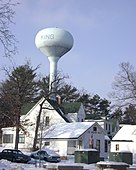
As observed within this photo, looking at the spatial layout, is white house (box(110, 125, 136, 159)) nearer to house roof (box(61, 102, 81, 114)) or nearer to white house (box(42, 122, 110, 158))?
white house (box(42, 122, 110, 158))

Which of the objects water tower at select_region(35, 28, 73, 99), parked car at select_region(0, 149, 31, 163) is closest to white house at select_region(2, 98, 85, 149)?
water tower at select_region(35, 28, 73, 99)

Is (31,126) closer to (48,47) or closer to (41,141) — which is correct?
(41,141)

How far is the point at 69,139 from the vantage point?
60.9m

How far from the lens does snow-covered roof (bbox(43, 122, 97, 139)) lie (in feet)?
202

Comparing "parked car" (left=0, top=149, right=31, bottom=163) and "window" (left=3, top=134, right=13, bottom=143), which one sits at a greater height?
"window" (left=3, top=134, right=13, bottom=143)

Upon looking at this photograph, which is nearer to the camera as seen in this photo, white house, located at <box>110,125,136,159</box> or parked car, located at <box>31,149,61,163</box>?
parked car, located at <box>31,149,61,163</box>

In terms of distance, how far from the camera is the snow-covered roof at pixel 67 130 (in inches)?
2423

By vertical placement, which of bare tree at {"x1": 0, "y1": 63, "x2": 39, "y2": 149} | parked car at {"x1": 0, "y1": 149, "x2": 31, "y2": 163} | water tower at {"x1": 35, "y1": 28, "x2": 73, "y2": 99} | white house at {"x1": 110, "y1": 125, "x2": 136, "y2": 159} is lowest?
parked car at {"x1": 0, "y1": 149, "x2": 31, "y2": 163}

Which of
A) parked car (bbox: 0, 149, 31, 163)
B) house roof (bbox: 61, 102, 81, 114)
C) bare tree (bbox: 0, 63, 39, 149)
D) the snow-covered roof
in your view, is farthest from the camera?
house roof (bbox: 61, 102, 81, 114)

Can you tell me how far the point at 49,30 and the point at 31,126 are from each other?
793 inches

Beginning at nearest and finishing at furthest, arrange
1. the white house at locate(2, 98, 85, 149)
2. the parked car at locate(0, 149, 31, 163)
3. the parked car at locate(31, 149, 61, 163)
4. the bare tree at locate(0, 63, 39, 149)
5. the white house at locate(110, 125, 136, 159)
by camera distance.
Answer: the parked car at locate(0, 149, 31, 163) → the parked car at locate(31, 149, 61, 163) → the bare tree at locate(0, 63, 39, 149) → the white house at locate(110, 125, 136, 159) → the white house at locate(2, 98, 85, 149)

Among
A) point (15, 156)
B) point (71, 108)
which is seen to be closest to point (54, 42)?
point (71, 108)

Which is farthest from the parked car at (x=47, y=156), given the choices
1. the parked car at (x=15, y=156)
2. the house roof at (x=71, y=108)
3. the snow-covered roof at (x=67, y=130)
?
the house roof at (x=71, y=108)

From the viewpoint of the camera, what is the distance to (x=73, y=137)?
2383 inches
